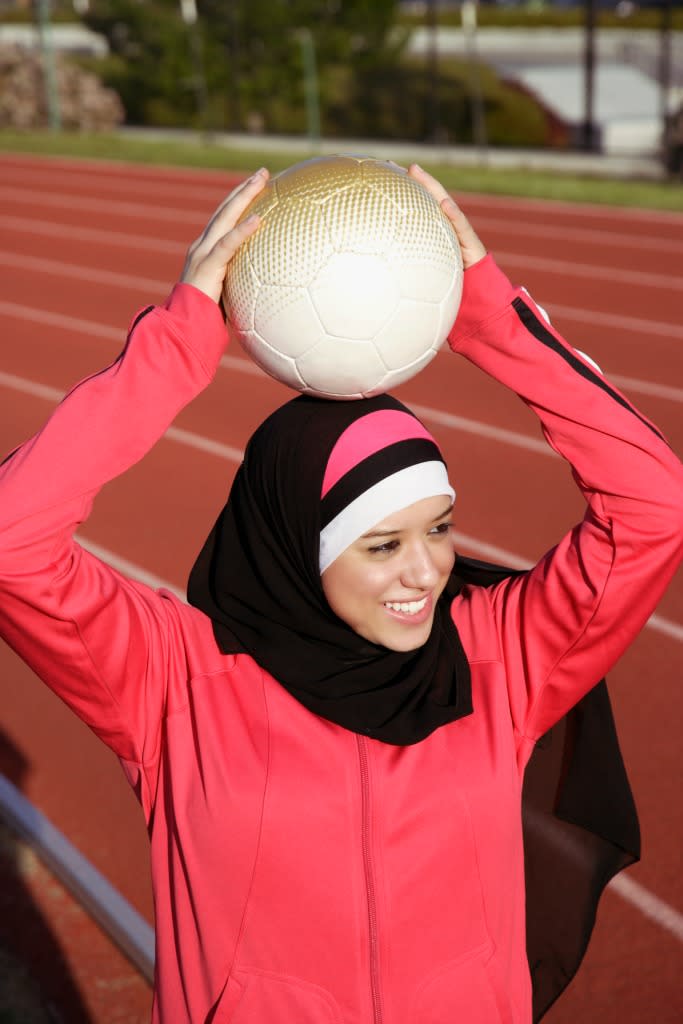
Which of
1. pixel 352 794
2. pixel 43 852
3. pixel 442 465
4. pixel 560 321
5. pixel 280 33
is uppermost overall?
pixel 442 465

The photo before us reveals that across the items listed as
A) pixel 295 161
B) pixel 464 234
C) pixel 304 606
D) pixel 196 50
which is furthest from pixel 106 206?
pixel 304 606

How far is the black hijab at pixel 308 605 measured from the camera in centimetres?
183

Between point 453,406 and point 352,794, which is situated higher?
point 352,794

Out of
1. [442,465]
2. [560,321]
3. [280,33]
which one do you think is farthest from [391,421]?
[280,33]

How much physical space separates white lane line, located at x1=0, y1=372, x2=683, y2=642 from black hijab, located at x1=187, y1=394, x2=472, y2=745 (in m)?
1.93

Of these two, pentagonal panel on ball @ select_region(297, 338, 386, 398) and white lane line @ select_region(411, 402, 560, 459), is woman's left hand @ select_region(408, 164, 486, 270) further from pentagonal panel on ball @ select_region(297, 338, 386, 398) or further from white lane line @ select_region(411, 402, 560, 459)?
white lane line @ select_region(411, 402, 560, 459)

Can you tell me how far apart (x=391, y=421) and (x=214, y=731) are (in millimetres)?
505

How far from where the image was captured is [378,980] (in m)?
1.79

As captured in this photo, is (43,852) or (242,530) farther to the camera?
(43,852)

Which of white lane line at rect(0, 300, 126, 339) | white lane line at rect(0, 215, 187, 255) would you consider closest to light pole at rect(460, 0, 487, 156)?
white lane line at rect(0, 215, 187, 255)

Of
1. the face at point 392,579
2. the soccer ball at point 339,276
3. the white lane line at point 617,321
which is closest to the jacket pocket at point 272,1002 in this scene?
the face at point 392,579

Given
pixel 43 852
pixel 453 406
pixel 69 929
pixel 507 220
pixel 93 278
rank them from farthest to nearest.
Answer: pixel 507 220
pixel 93 278
pixel 453 406
pixel 43 852
pixel 69 929

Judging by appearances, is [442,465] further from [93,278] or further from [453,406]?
[93,278]

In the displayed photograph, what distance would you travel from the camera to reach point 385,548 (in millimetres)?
1851
